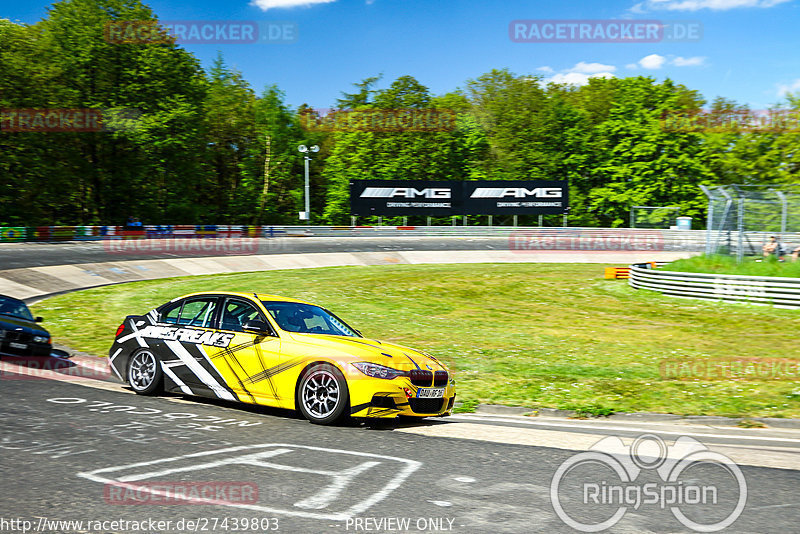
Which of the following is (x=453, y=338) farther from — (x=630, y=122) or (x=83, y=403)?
(x=630, y=122)

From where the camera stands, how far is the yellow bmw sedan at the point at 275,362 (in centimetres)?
790

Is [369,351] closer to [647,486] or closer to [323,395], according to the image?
[323,395]

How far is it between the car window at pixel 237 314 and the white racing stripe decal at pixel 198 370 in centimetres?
56

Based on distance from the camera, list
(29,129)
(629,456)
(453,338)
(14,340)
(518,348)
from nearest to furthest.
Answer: (629,456) < (14,340) < (518,348) < (453,338) < (29,129)

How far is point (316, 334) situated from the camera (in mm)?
8539

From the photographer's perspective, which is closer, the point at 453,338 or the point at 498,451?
the point at 498,451

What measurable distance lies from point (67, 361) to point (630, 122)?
199 ft

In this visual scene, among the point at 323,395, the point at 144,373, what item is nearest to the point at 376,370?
the point at 323,395

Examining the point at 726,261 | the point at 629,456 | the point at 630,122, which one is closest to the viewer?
the point at 629,456

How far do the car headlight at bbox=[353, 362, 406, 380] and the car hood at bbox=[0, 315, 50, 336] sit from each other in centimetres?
761

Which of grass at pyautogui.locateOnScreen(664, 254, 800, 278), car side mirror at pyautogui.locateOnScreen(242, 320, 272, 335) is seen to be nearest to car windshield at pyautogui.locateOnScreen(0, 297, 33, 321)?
car side mirror at pyautogui.locateOnScreen(242, 320, 272, 335)

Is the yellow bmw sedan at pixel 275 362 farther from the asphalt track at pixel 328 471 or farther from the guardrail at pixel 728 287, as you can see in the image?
the guardrail at pixel 728 287

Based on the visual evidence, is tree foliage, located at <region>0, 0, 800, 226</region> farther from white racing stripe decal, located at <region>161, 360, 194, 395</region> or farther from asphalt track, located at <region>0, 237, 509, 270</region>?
white racing stripe decal, located at <region>161, 360, 194, 395</region>

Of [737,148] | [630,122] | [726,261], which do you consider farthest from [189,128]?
[737,148]
